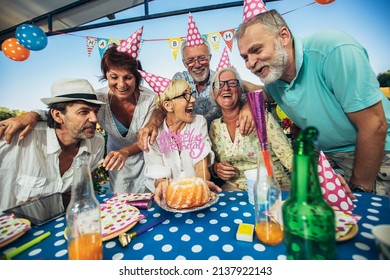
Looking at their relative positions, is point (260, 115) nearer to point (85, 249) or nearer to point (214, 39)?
point (85, 249)

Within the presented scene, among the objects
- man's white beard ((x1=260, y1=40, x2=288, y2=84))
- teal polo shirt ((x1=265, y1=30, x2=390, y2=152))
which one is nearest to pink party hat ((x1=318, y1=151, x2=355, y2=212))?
teal polo shirt ((x1=265, y1=30, x2=390, y2=152))

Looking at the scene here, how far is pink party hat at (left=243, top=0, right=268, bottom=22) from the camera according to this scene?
41.8 inches

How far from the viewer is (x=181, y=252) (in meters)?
0.47

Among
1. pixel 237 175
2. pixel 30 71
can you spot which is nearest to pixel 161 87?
pixel 237 175

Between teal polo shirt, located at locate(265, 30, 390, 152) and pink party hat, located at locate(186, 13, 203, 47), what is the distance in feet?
2.76

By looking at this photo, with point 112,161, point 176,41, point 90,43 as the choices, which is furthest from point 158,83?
point 90,43

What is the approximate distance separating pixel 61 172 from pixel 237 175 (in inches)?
44.8

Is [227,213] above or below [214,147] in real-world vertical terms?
below

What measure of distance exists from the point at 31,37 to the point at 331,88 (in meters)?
2.12

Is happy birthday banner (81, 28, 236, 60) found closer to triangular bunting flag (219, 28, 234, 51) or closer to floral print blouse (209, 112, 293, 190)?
triangular bunting flag (219, 28, 234, 51)

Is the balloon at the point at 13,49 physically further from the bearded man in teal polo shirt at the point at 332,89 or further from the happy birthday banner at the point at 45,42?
the bearded man in teal polo shirt at the point at 332,89

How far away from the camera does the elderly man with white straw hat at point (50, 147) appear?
1.13 meters

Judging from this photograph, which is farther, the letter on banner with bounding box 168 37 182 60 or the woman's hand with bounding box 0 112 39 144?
the letter on banner with bounding box 168 37 182 60
